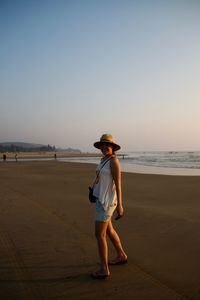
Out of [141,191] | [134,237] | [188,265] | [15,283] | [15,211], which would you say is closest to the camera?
[15,283]

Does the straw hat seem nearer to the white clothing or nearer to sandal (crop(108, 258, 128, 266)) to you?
the white clothing

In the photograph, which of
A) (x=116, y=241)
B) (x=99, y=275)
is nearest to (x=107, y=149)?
(x=116, y=241)

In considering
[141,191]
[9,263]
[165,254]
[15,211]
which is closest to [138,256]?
[165,254]

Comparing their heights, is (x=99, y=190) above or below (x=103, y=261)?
above

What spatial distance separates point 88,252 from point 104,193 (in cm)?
148

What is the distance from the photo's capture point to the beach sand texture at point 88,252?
408cm

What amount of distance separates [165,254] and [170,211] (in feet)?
11.5

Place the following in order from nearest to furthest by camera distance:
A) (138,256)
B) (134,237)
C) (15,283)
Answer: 1. (15,283)
2. (138,256)
3. (134,237)

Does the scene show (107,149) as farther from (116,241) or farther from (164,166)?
(164,166)

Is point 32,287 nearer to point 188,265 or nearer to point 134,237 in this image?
point 188,265

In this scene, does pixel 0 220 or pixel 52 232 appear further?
pixel 0 220

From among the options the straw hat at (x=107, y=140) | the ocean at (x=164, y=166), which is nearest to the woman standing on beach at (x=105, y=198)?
the straw hat at (x=107, y=140)

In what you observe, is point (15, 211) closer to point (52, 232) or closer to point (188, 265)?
point (52, 232)

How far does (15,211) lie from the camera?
8.78m
